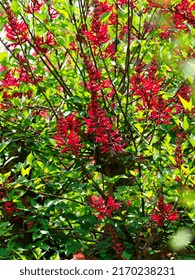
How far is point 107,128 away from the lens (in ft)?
10.1

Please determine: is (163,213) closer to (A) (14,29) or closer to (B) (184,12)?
(B) (184,12)

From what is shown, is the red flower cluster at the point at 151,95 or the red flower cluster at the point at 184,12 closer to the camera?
the red flower cluster at the point at 151,95

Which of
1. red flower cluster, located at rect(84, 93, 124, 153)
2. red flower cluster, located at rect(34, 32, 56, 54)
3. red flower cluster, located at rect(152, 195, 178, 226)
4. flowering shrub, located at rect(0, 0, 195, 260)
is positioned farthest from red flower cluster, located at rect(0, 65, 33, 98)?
red flower cluster, located at rect(152, 195, 178, 226)

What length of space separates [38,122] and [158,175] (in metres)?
1.12

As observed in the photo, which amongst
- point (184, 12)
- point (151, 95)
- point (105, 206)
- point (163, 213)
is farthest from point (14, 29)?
point (163, 213)

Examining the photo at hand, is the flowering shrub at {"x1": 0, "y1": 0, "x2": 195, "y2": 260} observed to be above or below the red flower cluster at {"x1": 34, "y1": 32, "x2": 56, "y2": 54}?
below

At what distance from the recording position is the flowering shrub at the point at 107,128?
131 inches

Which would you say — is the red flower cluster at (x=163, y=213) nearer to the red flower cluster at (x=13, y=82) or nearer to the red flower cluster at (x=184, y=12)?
the red flower cluster at (x=184, y=12)

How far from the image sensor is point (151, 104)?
3217mm

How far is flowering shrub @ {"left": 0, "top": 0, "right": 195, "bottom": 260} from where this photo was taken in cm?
334

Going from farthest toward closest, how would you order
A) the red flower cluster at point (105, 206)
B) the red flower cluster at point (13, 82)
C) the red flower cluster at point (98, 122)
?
the red flower cluster at point (13, 82)
the red flower cluster at point (105, 206)
the red flower cluster at point (98, 122)

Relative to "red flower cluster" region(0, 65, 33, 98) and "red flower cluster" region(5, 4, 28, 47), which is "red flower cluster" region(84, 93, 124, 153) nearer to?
"red flower cluster" region(5, 4, 28, 47)

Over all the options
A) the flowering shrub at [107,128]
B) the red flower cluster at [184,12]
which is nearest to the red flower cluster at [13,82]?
the flowering shrub at [107,128]

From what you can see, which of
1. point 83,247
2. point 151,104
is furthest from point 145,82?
point 83,247
